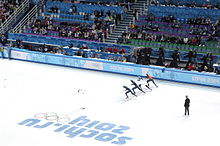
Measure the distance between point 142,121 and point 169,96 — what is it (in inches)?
221

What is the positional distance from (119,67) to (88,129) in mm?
13195

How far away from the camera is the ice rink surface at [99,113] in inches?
716

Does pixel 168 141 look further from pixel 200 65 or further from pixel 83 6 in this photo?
pixel 83 6

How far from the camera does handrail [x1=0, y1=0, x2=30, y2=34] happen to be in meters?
45.7

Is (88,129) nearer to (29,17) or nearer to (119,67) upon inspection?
(119,67)

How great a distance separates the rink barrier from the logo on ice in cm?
1083

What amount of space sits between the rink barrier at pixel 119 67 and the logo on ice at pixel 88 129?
10.8 m

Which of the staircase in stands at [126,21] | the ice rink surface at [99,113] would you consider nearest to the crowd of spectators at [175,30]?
the staircase in stands at [126,21]

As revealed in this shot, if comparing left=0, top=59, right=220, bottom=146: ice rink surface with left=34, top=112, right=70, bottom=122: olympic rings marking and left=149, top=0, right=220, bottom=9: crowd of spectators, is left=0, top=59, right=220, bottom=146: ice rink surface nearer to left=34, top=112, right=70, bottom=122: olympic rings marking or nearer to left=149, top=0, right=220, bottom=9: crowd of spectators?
left=34, top=112, right=70, bottom=122: olympic rings marking

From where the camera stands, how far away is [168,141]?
1795cm

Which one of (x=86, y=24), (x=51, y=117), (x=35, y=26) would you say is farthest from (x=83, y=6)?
(x=51, y=117)

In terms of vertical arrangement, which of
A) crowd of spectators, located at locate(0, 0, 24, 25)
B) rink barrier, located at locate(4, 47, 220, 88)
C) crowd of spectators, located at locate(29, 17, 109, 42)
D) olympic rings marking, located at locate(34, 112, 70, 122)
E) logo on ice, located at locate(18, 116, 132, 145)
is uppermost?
crowd of spectators, located at locate(0, 0, 24, 25)

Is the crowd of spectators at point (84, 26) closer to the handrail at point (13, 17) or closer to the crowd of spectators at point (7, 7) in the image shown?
the handrail at point (13, 17)

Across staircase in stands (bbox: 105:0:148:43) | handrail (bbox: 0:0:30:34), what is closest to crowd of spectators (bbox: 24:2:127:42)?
staircase in stands (bbox: 105:0:148:43)
